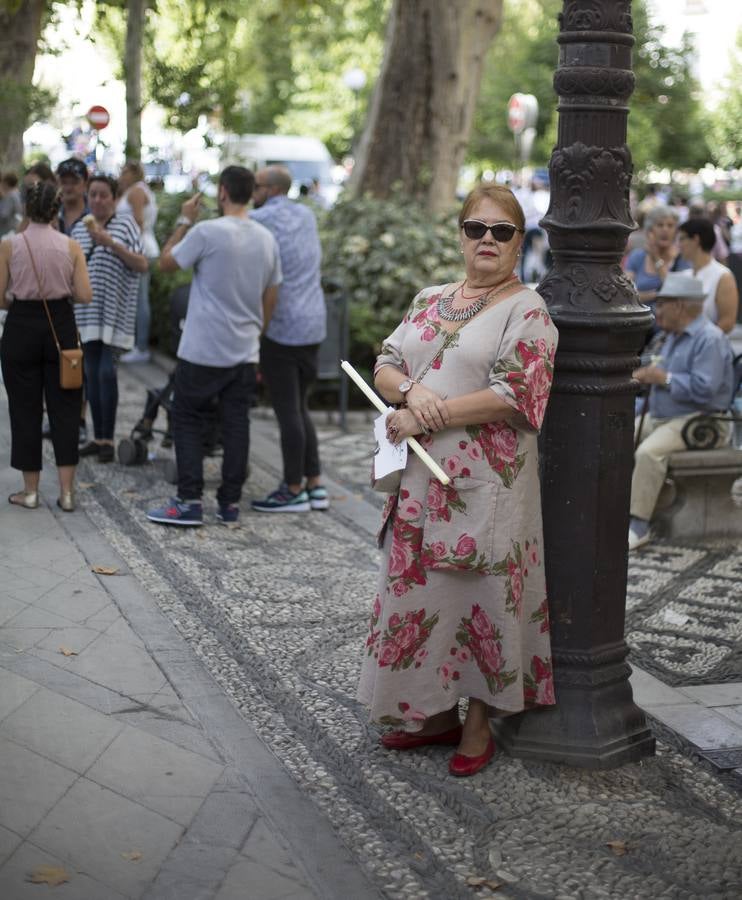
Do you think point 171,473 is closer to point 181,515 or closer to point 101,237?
point 181,515

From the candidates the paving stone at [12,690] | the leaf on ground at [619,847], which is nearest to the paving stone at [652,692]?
the leaf on ground at [619,847]

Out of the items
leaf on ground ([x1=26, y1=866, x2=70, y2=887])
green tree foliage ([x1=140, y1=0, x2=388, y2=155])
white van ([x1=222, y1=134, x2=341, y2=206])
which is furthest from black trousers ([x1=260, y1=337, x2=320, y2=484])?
white van ([x1=222, y1=134, x2=341, y2=206])

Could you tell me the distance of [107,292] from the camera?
9.17m

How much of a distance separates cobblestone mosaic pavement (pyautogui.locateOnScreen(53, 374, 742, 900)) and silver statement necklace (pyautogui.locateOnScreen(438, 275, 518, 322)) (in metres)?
1.50

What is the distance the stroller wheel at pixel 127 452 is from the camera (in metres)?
9.31

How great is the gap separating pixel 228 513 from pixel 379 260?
5441mm

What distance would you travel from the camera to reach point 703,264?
29.2ft

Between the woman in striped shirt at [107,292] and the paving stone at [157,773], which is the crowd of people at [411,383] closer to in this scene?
the woman in striped shirt at [107,292]

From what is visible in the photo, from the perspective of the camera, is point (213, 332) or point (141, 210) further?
point (141, 210)

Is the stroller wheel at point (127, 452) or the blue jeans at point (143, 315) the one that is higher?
the blue jeans at point (143, 315)

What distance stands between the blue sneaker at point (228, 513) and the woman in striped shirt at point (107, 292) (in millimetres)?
1659

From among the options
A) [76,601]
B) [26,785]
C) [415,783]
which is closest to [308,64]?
[76,601]

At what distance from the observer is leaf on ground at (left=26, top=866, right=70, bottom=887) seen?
12.3ft

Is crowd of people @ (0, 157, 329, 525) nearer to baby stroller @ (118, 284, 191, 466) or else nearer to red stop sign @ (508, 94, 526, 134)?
baby stroller @ (118, 284, 191, 466)
